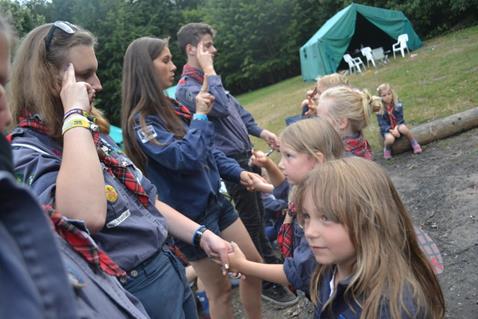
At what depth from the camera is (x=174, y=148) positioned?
2559 mm

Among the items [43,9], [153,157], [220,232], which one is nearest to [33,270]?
[153,157]

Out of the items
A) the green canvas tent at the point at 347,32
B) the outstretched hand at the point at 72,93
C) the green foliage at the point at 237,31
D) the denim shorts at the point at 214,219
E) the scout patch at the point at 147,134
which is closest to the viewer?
the outstretched hand at the point at 72,93

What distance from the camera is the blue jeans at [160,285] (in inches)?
73.2

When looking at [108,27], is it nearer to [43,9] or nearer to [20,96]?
[43,9]

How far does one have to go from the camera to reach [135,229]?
1.78 m

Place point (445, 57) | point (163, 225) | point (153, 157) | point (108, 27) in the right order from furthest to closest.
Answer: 1. point (108, 27)
2. point (445, 57)
3. point (153, 157)
4. point (163, 225)

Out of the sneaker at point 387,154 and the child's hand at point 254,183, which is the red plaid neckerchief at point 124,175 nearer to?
the child's hand at point 254,183

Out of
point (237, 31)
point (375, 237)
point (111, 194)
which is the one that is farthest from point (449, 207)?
point (237, 31)

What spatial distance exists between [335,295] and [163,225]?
78cm

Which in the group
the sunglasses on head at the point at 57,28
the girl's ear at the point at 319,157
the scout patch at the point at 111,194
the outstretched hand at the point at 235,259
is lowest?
the outstretched hand at the point at 235,259

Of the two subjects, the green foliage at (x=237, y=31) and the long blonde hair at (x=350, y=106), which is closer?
the long blonde hair at (x=350, y=106)

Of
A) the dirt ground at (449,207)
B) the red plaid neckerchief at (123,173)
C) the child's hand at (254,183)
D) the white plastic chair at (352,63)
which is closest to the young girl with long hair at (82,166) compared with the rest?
the red plaid neckerchief at (123,173)

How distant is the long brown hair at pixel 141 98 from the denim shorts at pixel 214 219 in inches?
19.4

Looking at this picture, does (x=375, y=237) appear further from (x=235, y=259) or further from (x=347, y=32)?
(x=347, y=32)
